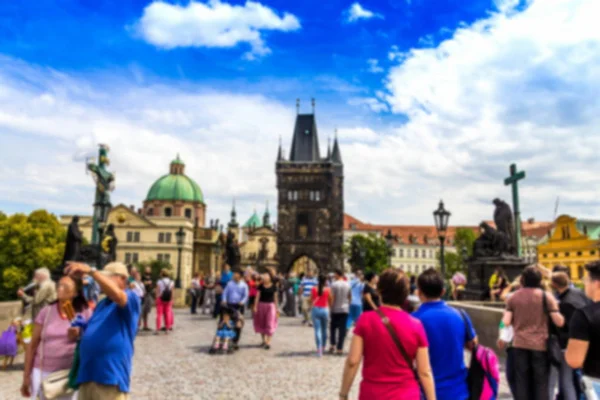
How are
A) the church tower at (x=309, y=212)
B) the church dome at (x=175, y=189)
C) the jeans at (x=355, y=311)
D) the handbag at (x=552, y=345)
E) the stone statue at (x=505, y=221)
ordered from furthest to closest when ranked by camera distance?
the church dome at (x=175, y=189), the church tower at (x=309, y=212), the stone statue at (x=505, y=221), the jeans at (x=355, y=311), the handbag at (x=552, y=345)

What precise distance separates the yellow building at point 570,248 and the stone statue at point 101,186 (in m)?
46.9

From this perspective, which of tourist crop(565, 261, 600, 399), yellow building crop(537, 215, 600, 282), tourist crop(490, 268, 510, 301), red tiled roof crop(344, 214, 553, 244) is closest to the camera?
tourist crop(565, 261, 600, 399)

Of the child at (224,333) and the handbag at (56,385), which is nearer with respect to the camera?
the handbag at (56,385)

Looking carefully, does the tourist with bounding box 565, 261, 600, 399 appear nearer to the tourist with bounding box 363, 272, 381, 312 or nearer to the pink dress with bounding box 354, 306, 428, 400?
Result: the pink dress with bounding box 354, 306, 428, 400

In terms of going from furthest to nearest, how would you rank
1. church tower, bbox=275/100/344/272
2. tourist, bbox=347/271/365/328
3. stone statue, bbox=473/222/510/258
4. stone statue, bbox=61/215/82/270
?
1. church tower, bbox=275/100/344/272
2. stone statue, bbox=473/222/510/258
3. stone statue, bbox=61/215/82/270
4. tourist, bbox=347/271/365/328

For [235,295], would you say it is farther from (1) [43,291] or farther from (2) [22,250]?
(2) [22,250]

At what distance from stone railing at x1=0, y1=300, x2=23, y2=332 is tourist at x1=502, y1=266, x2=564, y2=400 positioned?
9.29 meters

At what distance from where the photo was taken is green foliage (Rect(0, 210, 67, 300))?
145ft

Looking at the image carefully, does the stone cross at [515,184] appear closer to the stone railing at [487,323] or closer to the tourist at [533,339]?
the stone railing at [487,323]

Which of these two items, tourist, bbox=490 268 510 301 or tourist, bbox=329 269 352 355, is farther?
tourist, bbox=490 268 510 301

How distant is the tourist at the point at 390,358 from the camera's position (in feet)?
10.5

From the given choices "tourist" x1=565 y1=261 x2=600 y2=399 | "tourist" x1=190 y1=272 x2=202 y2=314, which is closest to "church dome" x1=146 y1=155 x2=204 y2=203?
"tourist" x1=190 y1=272 x2=202 y2=314

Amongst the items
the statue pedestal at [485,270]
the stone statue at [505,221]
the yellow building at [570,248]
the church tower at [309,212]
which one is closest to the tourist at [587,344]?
the statue pedestal at [485,270]

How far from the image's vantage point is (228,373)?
824 cm
